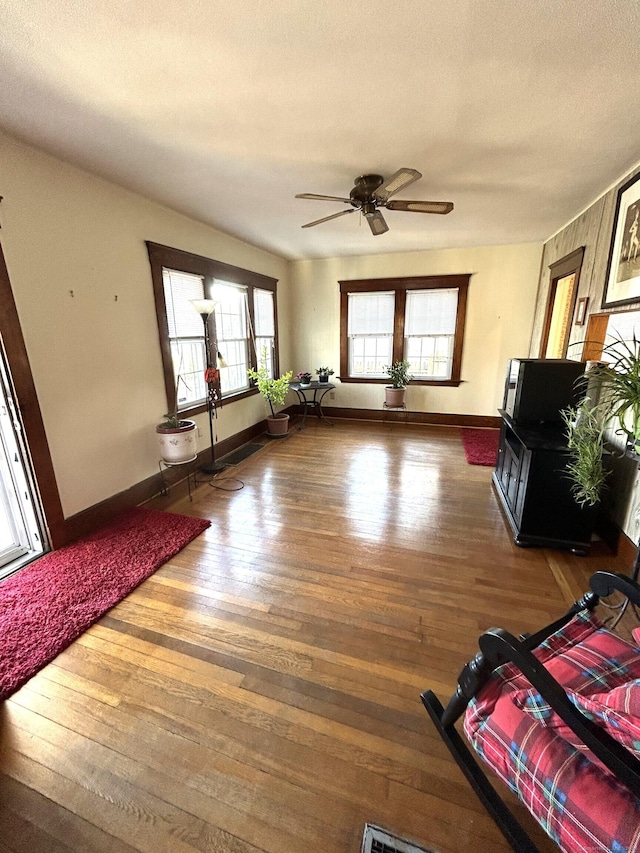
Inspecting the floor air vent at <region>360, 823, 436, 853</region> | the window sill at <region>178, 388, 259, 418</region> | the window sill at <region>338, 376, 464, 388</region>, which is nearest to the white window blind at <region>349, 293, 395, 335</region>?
the window sill at <region>338, 376, 464, 388</region>

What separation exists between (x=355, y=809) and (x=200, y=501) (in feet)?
8.43

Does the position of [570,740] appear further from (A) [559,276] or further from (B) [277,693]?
(A) [559,276]

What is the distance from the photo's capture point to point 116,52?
1504 millimetres

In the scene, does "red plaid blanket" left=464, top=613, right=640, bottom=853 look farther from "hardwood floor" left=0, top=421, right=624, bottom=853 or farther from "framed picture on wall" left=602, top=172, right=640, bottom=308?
"framed picture on wall" left=602, top=172, right=640, bottom=308

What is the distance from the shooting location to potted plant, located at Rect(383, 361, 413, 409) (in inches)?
220

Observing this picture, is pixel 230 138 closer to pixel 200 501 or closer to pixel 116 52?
pixel 116 52

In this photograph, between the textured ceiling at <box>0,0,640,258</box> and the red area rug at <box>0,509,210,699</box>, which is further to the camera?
the red area rug at <box>0,509,210,699</box>

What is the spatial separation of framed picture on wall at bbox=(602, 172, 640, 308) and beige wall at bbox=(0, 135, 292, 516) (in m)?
3.79

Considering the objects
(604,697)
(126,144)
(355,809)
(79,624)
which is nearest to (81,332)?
(126,144)

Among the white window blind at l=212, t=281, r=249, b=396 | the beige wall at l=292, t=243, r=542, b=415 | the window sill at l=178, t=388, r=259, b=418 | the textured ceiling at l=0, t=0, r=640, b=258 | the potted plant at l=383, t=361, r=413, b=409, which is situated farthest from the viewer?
the potted plant at l=383, t=361, r=413, b=409

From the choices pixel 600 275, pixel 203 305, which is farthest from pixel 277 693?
pixel 600 275

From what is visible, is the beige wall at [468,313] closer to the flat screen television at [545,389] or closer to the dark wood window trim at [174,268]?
the dark wood window trim at [174,268]

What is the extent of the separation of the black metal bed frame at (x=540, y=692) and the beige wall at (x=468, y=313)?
464cm

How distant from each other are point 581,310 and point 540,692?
11.6ft
